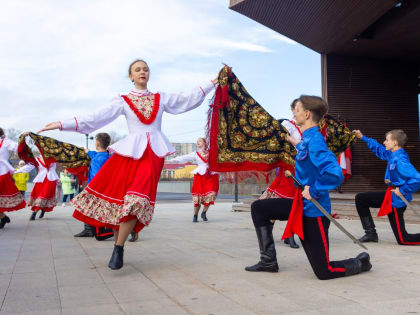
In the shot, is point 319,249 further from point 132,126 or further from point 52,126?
point 52,126

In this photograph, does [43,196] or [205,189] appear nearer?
[205,189]

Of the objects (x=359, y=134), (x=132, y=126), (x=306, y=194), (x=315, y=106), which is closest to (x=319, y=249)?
(x=306, y=194)

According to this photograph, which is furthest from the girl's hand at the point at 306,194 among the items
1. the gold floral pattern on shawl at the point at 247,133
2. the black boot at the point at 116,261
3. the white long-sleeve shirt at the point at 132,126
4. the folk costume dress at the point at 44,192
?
the folk costume dress at the point at 44,192

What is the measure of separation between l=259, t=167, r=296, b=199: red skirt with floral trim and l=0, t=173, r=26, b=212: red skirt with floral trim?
16.6 feet

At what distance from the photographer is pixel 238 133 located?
16.9ft

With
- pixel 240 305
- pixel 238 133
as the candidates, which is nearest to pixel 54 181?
pixel 238 133

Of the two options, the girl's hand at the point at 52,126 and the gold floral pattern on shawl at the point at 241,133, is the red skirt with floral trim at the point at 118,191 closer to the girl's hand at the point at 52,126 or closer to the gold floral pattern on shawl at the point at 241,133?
the girl's hand at the point at 52,126

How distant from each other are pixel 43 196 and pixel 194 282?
26.0 ft

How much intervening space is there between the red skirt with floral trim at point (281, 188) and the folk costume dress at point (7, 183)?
4.88 m

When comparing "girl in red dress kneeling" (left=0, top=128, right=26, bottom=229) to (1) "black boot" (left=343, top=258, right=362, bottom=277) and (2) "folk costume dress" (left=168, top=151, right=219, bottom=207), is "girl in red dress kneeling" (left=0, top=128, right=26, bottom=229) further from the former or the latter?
(1) "black boot" (left=343, top=258, right=362, bottom=277)

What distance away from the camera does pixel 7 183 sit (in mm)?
8477

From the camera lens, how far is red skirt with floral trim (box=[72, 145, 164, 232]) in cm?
410

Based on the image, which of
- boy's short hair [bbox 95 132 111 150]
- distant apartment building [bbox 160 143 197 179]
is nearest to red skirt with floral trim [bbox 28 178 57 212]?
boy's short hair [bbox 95 132 111 150]

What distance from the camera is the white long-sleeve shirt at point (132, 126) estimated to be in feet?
13.9
